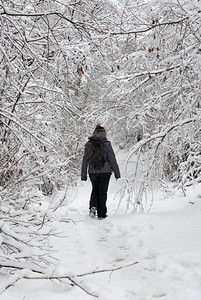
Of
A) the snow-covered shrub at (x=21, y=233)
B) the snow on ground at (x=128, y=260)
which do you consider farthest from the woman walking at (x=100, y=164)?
the snow-covered shrub at (x=21, y=233)

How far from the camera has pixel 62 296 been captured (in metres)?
2.95

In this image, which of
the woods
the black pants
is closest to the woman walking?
the black pants

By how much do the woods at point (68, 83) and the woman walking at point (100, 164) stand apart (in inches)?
27.1

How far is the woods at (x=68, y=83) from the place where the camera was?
3152 mm

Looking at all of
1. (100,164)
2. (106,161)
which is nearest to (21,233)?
(100,164)

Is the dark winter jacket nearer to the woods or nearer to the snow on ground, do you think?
the woods

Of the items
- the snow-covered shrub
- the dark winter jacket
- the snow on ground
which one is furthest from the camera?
the dark winter jacket

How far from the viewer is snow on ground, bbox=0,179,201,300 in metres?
3.07

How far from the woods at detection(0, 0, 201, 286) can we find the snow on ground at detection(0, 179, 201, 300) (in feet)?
1.10

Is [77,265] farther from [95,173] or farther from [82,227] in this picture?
[95,173]

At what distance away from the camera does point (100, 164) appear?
7082 mm

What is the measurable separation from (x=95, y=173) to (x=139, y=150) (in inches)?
56.1

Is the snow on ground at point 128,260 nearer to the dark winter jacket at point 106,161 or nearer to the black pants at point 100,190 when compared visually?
the black pants at point 100,190

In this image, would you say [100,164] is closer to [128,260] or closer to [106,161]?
[106,161]
